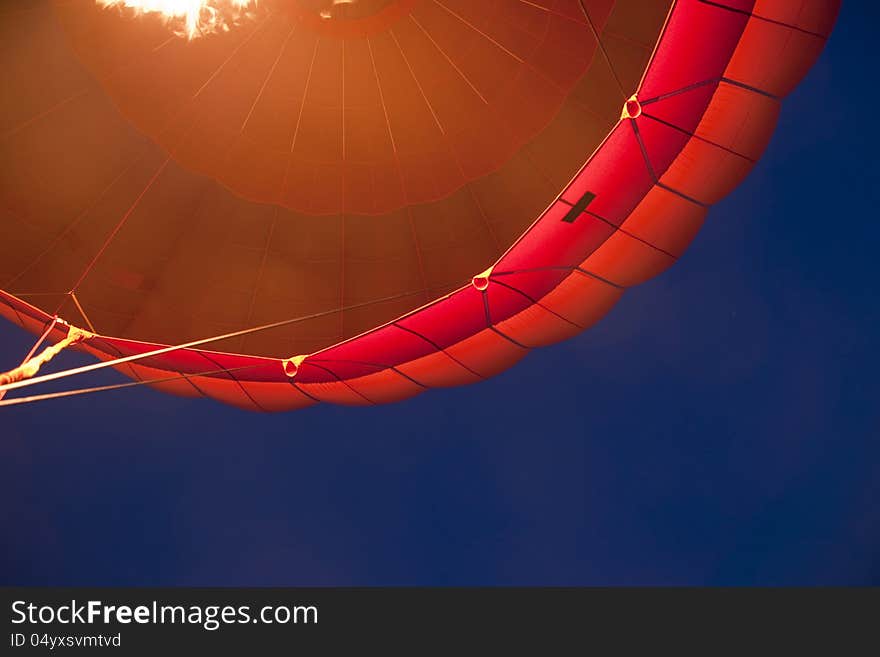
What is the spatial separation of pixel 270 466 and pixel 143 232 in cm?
234

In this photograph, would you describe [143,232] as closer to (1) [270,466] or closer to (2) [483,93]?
(2) [483,93]

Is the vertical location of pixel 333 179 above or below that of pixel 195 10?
Result: below

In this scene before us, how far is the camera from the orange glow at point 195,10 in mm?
3811

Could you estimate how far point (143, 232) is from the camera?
4.13 m

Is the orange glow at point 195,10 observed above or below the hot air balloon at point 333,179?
above

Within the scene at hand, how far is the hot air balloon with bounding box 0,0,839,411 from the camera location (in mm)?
3744

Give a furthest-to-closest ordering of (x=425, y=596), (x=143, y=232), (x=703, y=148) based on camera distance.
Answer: (x=425, y=596) < (x=143, y=232) < (x=703, y=148)

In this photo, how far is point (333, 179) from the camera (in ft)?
13.5

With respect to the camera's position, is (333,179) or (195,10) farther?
(333,179)

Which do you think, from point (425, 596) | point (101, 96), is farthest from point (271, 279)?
point (425, 596)

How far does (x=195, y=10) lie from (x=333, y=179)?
1045 mm

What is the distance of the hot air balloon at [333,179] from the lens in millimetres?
3744

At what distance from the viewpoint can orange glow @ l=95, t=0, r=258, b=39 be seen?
150 inches

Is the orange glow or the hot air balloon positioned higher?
the orange glow
